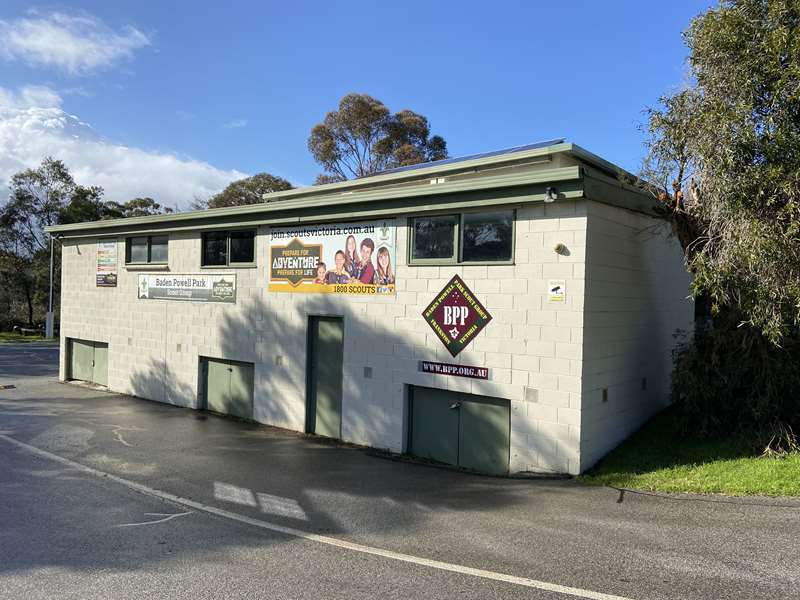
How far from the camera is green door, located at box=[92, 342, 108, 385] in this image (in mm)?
19156

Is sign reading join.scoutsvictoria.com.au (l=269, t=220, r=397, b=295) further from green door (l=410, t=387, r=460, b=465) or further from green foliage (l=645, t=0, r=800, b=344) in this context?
green foliage (l=645, t=0, r=800, b=344)

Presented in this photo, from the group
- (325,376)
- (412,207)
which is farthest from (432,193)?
(325,376)

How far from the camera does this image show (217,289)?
49.5 ft

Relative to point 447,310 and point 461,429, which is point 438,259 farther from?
point 461,429

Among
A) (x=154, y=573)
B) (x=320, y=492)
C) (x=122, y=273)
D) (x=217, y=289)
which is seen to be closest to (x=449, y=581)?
(x=154, y=573)

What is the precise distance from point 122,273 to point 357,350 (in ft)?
33.2

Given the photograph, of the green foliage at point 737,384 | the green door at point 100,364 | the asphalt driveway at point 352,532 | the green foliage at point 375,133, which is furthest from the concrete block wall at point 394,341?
the green foliage at point 375,133

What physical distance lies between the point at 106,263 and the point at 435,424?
1337cm

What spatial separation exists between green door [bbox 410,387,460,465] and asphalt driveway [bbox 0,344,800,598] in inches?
21.8

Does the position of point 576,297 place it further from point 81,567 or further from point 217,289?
point 217,289

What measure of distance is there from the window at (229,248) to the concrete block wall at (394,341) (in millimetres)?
285

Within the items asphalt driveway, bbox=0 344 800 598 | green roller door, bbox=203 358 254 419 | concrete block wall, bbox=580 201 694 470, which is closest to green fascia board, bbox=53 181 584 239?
concrete block wall, bbox=580 201 694 470

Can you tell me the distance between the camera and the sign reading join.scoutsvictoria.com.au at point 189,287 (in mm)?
14898

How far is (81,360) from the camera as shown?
20156 millimetres
